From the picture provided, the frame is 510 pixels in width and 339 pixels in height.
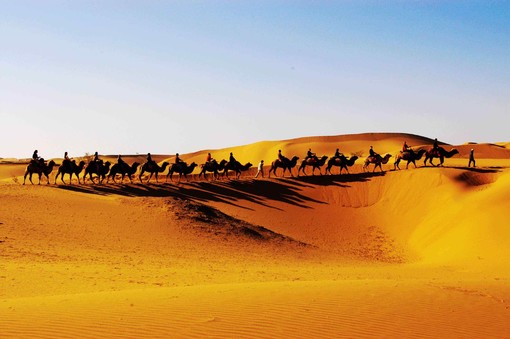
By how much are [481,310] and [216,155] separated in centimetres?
8385

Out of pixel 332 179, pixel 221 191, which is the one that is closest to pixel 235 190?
pixel 221 191

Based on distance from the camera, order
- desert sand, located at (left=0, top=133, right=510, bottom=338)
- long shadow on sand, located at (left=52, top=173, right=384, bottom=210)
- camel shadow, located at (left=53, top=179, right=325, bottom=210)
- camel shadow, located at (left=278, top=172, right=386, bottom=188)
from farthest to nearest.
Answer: camel shadow, located at (left=278, top=172, right=386, bottom=188) → long shadow on sand, located at (left=52, top=173, right=384, bottom=210) → camel shadow, located at (left=53, top=179, right=325, bottom=210) → desert sand, located at (left=0, top=133, right=510, bottom=338)

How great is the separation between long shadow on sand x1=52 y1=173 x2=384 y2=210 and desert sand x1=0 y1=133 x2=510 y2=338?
14 cm

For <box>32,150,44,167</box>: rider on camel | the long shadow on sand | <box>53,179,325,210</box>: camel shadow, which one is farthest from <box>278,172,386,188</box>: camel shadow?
<box>32,150,44,167</box>: rider on camel

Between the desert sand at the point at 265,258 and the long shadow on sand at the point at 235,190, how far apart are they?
136 millimetres

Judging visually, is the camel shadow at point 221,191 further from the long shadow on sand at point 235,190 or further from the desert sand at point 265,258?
the desert sand at point 265,258

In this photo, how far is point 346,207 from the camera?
37.7 m

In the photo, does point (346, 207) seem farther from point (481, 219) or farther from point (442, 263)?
point (442, 263)

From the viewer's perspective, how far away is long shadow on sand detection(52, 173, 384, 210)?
117ft

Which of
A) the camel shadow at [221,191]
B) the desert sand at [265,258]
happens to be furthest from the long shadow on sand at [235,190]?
the desert sand at [265,258]

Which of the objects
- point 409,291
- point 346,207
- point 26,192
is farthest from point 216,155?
point 409,291

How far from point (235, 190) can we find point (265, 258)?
16.2 metres

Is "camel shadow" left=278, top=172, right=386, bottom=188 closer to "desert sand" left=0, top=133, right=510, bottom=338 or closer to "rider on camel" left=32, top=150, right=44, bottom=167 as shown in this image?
"desert sand" left=0, top=133, right=510, bottom=338

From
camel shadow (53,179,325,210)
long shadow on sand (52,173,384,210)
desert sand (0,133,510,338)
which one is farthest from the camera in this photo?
long shadow on sand (52,173,384,210)
